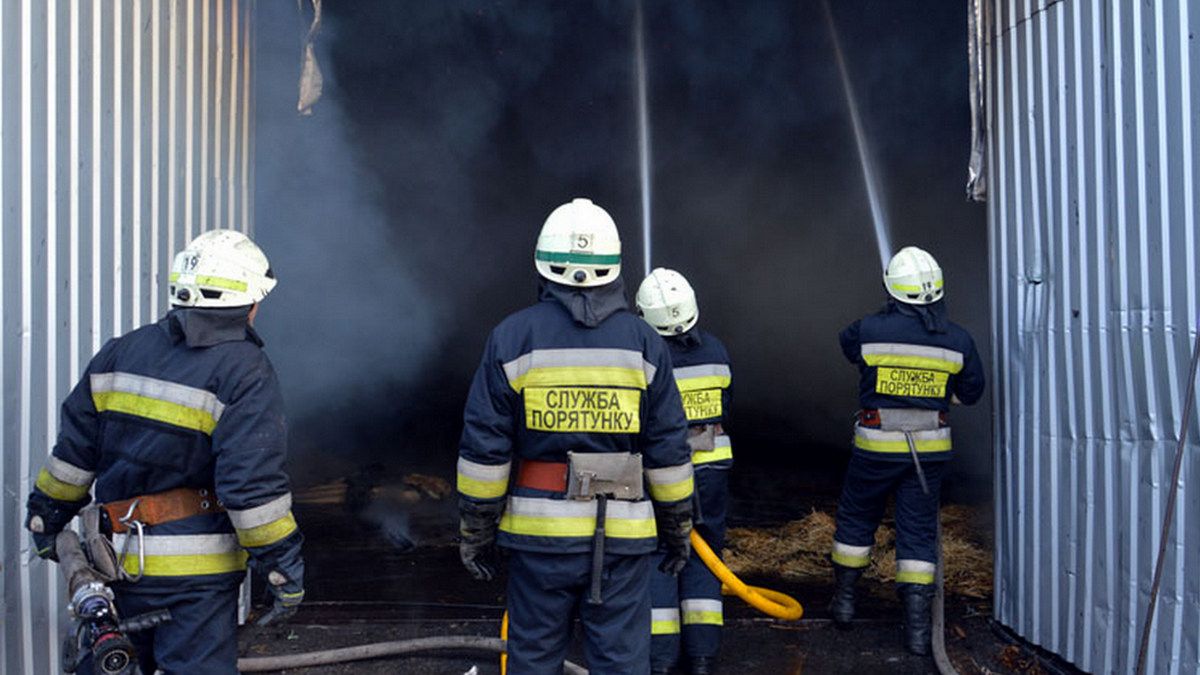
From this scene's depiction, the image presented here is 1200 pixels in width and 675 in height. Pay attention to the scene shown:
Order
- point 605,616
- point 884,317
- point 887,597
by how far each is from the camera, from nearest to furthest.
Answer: point 605,616 → point 884,317 → point 887,597

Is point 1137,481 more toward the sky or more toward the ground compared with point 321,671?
more toward the sky

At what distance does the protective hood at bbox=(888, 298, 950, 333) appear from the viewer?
5559 millimetres

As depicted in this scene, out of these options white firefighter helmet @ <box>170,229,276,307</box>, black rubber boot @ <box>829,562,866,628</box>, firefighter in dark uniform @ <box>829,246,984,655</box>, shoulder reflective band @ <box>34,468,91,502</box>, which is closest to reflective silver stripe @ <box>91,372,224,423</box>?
white firefighter helmet @ <box>170,229,276,307</box>

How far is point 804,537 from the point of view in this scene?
26.2ft

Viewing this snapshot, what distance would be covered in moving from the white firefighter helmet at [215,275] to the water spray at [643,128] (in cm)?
823

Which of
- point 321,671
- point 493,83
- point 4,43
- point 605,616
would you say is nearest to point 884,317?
point 605,616

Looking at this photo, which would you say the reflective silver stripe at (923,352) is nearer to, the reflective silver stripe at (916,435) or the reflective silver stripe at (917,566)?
the reflective silver stripe at (916,435)

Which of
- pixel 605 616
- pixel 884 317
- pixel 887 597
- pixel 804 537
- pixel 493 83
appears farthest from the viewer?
pixel 493 83

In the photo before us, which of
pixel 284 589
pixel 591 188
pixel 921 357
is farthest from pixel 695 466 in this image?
pixel 591 188

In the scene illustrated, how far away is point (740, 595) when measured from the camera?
16.7ft

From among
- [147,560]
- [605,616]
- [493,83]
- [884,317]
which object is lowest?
[605,616]

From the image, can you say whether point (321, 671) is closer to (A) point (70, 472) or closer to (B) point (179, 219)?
(A) point (70, 472)

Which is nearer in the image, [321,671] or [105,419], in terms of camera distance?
[105,419]

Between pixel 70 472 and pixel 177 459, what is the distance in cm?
42
